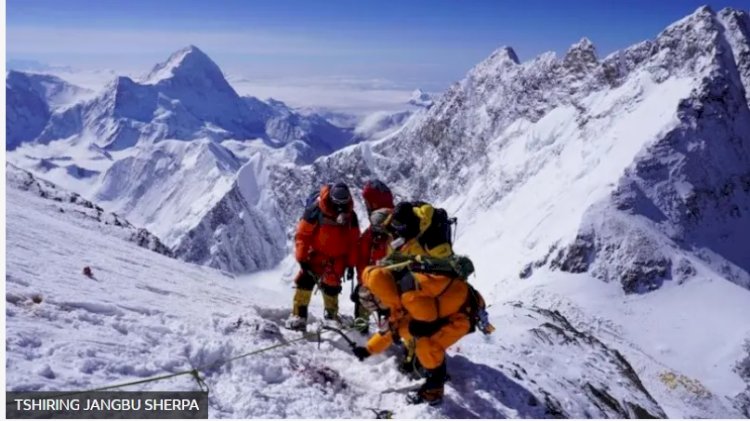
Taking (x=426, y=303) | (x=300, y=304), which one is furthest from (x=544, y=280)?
(x=426, y=303)

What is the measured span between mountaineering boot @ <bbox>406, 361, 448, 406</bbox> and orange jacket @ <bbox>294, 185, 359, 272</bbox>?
3.59 meters

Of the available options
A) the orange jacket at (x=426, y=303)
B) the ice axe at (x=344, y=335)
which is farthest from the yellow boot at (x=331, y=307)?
the orange jacket at (x=426, y=303)

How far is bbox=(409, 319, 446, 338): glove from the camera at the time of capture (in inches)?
358

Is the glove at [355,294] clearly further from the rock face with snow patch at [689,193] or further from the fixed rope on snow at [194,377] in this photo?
the rock face with snow patch at [689,193]

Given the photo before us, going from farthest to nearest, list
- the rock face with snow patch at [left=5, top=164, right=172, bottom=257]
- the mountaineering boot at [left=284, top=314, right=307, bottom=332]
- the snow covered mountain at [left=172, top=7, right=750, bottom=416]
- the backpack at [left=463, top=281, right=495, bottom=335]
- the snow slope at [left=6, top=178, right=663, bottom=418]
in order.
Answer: the snow covered mountain at [left=172, top=7, right=750, bottom=416] < the rock face with snow patch at [left=5, top=164, right=172, bottom=257] < the mountaineering boot at [left=284, top=314, right=307, bottom=332] < the backpack at [left=463, top=281, right=495, bottom=335] < the snow slope at [left=6, top=178, right=663, bottom=418]

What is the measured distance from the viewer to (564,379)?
12.6m

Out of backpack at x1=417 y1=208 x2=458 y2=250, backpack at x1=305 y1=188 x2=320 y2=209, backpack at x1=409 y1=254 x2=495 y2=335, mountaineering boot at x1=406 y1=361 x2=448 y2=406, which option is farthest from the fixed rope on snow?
backpack at x1=305 y1=188 x2=320 y2=209

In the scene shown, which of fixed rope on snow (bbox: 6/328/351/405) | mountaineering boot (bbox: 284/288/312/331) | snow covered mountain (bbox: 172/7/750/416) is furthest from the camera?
snow covered mountain (bbox: 172/7/750/416)

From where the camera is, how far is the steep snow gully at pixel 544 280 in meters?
9.16

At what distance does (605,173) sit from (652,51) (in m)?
51.8

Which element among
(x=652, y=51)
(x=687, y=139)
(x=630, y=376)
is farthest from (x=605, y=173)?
(x=630, y=376)

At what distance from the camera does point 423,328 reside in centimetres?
911

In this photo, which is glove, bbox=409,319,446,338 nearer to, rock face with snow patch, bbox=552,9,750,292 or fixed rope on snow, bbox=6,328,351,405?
fixed rope on snow, bbox=6,328,351,405

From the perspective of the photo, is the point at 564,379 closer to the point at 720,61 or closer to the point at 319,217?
the point at 319,217
